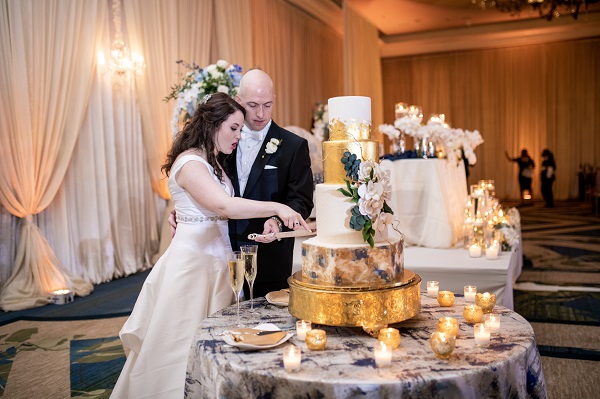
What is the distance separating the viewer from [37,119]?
6.00m

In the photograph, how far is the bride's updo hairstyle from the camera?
2.66 meters

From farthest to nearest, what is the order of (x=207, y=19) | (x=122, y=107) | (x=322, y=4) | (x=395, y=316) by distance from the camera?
(x=322, y=4)
(x=207, y=19)
(x=122, y=107)
(x=395, y=316)

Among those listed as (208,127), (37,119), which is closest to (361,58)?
(37,119)

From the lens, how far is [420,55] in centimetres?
1775

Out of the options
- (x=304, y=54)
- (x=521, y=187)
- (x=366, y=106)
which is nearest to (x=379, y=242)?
(x=366, y=106)

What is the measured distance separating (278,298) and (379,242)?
60cm

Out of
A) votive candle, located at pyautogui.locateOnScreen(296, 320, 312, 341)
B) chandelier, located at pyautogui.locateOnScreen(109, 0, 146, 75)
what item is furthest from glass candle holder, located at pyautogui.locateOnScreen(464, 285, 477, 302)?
chandelier, located at pyautogui.locateOnScreen(109, 0, 146, 75)

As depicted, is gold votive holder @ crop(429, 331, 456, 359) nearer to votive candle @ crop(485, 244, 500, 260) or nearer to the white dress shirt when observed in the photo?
the white dress shirt

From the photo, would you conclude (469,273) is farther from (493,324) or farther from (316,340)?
(316,340)

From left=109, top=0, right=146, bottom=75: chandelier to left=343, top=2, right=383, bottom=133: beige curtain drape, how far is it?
19.9 ft

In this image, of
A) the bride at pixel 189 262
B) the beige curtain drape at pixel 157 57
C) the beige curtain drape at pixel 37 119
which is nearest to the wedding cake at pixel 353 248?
the bride at pixel 189 262

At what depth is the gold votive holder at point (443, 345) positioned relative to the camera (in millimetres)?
1669

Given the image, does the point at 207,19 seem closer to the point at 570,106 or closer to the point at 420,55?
the point at 420,55

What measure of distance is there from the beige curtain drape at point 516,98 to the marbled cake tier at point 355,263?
1636 cm
